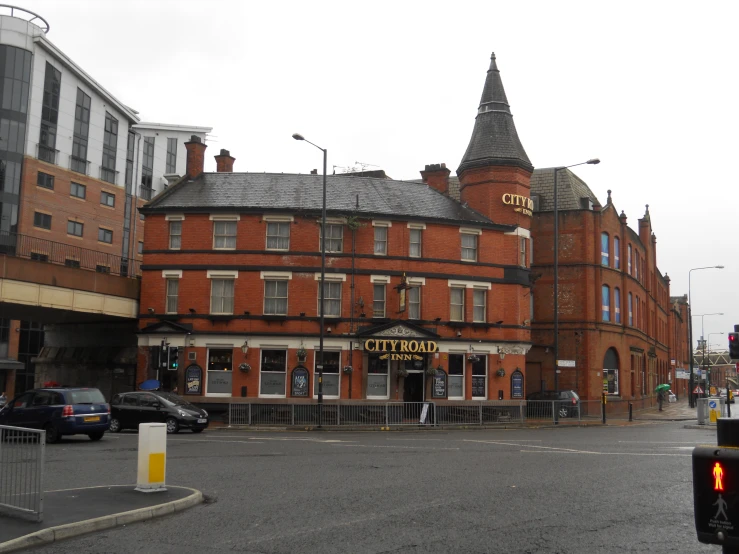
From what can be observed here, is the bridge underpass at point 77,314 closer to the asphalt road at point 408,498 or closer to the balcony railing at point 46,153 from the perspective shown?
the asphalt road at point 408,498

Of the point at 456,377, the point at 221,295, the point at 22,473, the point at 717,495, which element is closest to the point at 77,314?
the point at 221,295

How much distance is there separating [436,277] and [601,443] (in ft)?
54.6

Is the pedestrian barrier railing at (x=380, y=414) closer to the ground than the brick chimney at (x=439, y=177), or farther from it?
closer to the ground

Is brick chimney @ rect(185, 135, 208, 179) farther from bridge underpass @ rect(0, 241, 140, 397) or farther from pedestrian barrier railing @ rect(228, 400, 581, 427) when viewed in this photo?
pedestrian barrier railing @ rect(228, 400, 581, 427)

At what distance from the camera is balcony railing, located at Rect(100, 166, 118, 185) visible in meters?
67.2

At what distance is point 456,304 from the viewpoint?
124 ft

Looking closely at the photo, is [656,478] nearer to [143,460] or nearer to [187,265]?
[143,460]

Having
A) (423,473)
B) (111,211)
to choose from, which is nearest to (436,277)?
(423,473)

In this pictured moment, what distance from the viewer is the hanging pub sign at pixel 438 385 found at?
36500 mm

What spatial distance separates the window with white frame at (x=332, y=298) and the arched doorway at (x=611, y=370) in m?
18.0

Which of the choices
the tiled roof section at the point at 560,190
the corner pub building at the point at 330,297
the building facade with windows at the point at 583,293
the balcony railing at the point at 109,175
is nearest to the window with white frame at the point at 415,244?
the corner pub building at the point at 330,297

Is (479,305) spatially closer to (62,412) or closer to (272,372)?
(272,372)

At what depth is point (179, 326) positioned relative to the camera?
117 feet

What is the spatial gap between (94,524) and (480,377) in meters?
29.9
